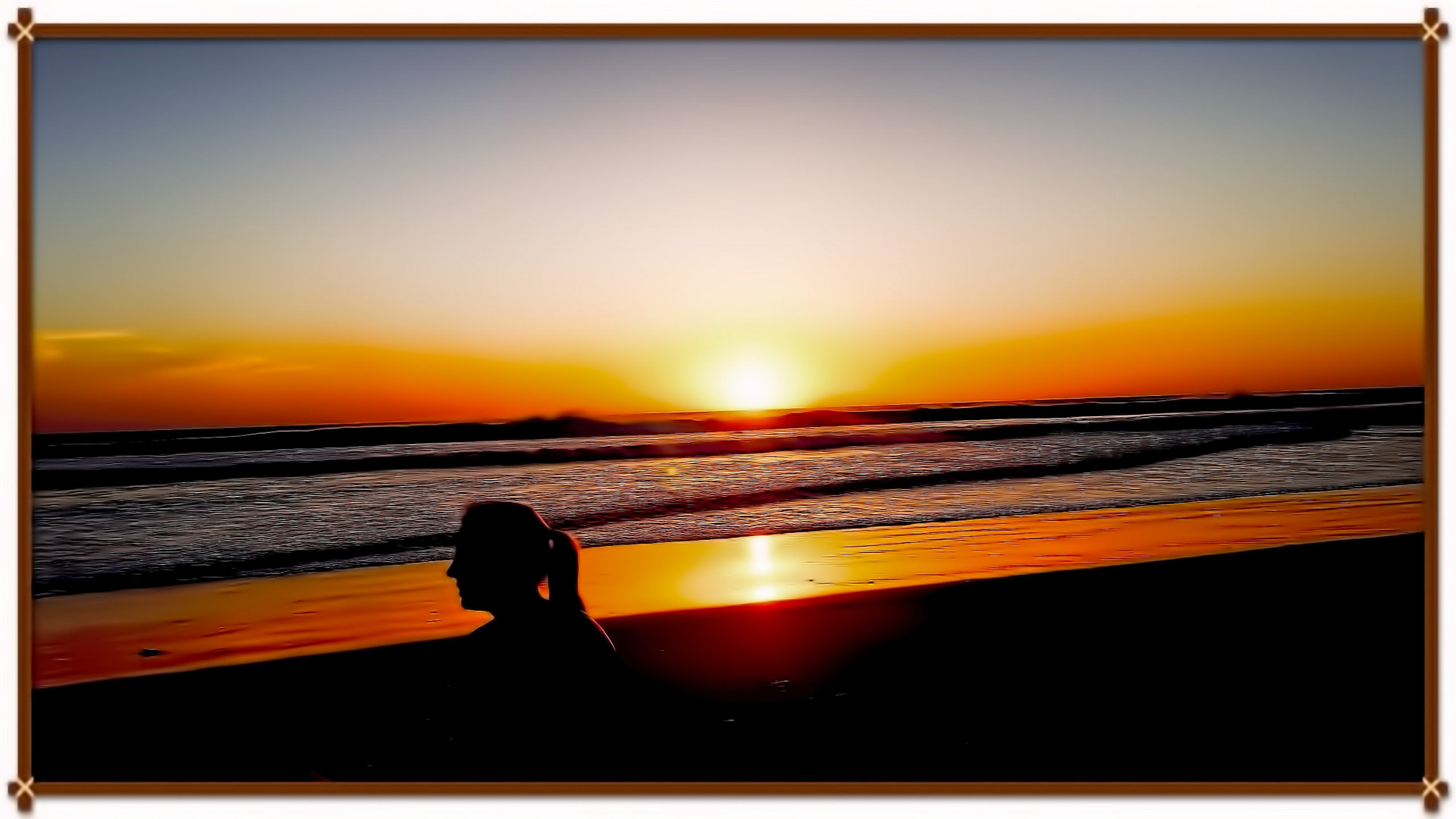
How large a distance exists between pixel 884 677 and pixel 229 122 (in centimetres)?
250

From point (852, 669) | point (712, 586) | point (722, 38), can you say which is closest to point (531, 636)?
point (852, 669)

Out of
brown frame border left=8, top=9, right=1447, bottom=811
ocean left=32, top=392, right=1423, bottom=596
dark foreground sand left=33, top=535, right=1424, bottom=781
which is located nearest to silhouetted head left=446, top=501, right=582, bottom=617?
dark foreground sand left=33, top=535, right=1424, bottom=781

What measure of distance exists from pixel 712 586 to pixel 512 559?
2397 millimetres

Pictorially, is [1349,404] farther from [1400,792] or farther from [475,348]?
[475,348]

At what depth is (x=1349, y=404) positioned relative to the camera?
13.8 ft

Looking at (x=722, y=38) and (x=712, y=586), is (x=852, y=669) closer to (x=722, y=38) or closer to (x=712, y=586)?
(x=712, y=586)

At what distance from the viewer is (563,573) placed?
2072mm

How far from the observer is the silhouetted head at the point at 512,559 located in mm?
2066

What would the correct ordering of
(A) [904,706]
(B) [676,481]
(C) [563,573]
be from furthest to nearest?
(B) [676,481], (A) [904,706], (C) [563,573]

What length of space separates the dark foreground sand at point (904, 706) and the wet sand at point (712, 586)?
0.07 meters

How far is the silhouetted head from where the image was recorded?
6.78 ft

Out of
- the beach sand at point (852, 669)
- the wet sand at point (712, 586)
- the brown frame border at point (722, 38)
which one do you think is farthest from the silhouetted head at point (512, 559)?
the wet sand at point (712, 586)

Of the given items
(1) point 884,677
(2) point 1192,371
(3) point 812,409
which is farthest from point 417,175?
(2) point 1192,371
